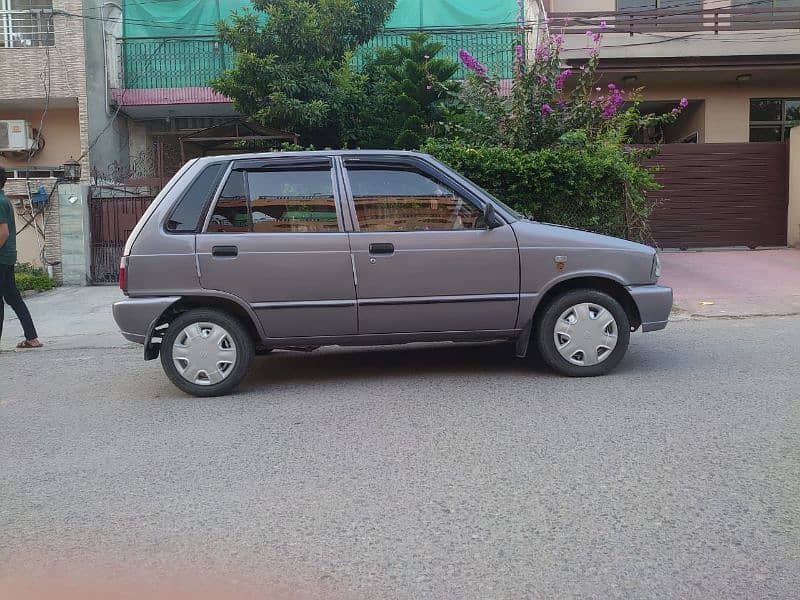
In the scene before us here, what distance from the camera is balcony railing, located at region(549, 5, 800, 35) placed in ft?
48.5

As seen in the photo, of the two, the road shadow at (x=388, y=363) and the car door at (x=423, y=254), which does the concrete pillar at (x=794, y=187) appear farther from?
the car door at (x=423, y=254)

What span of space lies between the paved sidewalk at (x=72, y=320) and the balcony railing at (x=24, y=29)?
20.8 feet

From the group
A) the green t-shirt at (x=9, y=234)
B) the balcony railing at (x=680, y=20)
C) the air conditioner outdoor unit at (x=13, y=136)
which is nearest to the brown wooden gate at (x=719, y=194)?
the balcony railing at (x=680, y=20)

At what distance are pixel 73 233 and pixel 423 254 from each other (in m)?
10.0

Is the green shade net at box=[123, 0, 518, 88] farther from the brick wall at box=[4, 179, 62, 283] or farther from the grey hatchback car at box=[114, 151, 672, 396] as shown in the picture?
the grey hatchback car at box=[114, 151, 672, 396]

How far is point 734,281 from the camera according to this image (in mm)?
11188

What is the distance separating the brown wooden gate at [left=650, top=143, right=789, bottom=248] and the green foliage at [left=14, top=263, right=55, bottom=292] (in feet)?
37.3

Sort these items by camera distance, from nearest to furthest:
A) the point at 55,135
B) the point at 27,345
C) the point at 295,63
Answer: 1. the point at 27,345
2. the point at 295,63
3. the point at 55,135

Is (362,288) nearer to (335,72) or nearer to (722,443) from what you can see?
(722,443)

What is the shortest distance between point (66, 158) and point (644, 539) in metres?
17.2

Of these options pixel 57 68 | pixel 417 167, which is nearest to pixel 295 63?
pixel 57 68

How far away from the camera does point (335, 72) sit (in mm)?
14219

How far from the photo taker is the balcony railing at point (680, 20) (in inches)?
582

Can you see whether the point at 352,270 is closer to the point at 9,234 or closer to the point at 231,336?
the point at 231,336
